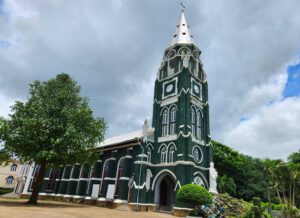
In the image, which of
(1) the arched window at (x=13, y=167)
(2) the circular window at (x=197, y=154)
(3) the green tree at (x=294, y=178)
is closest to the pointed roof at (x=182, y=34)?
(2) the circular window at (x=197, y=154)

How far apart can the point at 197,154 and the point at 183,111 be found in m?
5.69

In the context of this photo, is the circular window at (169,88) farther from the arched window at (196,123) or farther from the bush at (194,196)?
the bush at (194,196)

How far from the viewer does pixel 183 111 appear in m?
28.0

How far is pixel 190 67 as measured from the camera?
32.3 meters

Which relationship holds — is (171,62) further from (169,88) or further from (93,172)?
(93,172)

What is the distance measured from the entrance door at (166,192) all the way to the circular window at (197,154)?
4.22 m

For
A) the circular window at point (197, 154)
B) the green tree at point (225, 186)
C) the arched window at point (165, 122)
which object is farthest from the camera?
the green tree at point (225, 186)

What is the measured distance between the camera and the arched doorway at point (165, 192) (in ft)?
89.2

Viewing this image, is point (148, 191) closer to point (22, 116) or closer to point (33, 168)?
point (22, 116)

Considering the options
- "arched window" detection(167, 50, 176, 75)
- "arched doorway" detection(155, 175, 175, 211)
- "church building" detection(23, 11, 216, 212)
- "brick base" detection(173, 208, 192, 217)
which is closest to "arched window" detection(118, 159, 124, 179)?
"church building" detection(23, 11, 216, 212)

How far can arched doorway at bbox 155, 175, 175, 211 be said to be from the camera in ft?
89.2

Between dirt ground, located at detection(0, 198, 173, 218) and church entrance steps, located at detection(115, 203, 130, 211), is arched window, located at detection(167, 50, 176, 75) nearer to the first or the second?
church entrance steps, located at detection(115, 203, 130, 211)

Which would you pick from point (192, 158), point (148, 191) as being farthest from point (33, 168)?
point (192, 158)

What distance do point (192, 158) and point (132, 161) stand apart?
25.2ft
